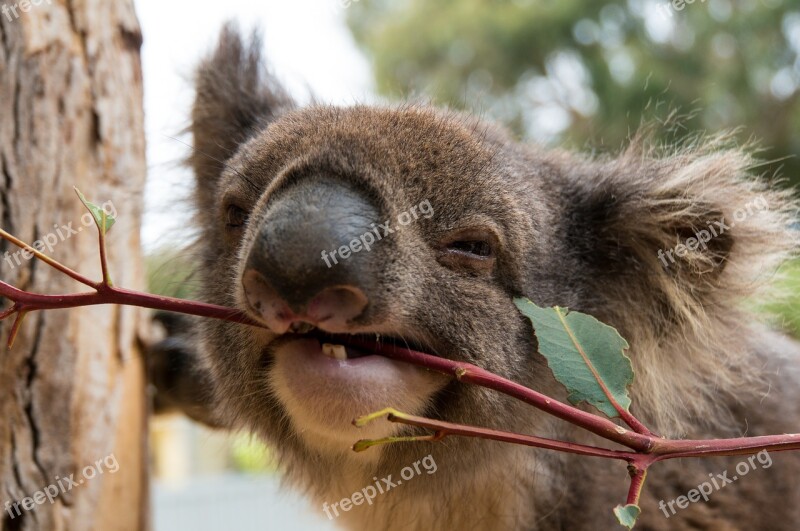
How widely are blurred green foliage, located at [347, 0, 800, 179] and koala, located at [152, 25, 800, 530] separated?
4842 millimetres

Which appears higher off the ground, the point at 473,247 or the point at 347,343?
the point at 473,247

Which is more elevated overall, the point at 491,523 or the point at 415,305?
the point at 415,305

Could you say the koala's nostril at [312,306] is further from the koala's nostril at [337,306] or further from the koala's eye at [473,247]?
the koala's eye at [473,247]

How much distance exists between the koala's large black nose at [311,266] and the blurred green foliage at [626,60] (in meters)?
5.81

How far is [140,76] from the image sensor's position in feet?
8.57

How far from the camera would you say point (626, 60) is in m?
7.89

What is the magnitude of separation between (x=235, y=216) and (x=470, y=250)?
2.01 feet

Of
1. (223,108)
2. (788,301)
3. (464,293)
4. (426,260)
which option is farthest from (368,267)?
(788,301)

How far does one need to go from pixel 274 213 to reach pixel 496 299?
60cm

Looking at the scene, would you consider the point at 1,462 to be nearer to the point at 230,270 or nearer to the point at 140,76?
the point at 230,270

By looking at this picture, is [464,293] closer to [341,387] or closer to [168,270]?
[341,387]

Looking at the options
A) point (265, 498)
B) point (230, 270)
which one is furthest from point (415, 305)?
point (265, 498)

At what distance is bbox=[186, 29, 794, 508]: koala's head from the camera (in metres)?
1.46

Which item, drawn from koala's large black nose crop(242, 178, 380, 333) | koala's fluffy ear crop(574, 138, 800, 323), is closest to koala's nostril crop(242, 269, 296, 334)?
koala's large black nose crop(242, 178, 380, 333)
